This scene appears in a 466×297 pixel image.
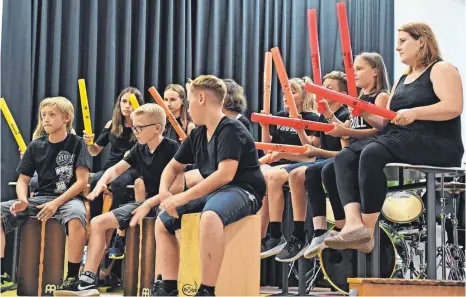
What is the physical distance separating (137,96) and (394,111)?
1797 millimetres

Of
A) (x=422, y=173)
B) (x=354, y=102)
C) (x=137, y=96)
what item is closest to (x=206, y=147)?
(x=354, y=102)

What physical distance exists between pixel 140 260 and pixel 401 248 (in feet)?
4.20

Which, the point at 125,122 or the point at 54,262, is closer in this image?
the point at 54,262

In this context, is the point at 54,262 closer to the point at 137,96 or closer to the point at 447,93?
the point at 137,96

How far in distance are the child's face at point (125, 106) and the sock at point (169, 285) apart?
1591 mm

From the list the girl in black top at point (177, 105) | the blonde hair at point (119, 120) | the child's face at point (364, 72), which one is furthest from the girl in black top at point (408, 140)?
the blonde hair at point (119, 120)

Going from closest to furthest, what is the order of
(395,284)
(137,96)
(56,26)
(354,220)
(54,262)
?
(395,284)
(354,220)
(54,262)
(137,96)
(56,26)

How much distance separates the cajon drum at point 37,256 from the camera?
3049mm

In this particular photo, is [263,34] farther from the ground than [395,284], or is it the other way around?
[263,34]

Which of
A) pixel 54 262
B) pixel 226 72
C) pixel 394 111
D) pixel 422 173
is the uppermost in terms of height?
pixel 226 72

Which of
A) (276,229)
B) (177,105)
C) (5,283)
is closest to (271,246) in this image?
(276,229)

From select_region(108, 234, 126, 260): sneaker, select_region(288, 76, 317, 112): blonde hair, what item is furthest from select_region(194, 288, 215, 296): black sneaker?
select_region(288, 76, 317, 112): blonde hair

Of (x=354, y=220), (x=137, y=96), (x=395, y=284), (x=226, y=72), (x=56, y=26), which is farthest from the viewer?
(x=226, y=72)

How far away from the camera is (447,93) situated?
2.48 m
